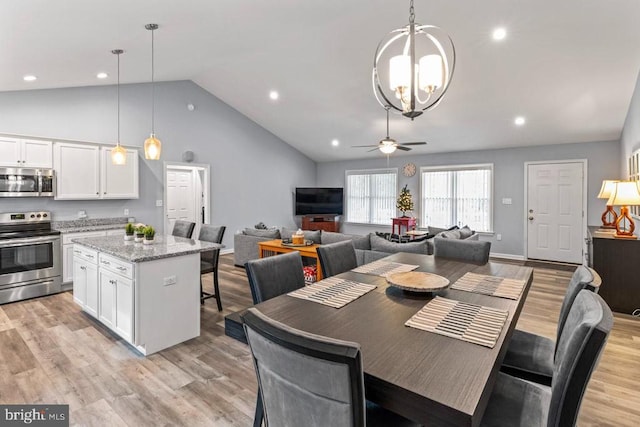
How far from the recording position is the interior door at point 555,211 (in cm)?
651

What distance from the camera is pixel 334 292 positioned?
1.82m

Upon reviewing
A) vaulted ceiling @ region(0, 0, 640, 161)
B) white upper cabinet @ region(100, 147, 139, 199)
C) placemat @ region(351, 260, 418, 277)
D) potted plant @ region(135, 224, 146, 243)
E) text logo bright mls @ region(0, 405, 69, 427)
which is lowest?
text logo bright mls @ region(0, 405, 69, 427)

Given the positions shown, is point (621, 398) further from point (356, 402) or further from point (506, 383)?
point (356, 402)

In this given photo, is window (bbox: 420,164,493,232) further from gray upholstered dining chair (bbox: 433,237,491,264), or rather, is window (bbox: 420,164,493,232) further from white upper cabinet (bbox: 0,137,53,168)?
white upper cabinet (bbox: 0,137,53,168)

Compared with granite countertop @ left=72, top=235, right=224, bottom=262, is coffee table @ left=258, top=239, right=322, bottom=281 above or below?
below

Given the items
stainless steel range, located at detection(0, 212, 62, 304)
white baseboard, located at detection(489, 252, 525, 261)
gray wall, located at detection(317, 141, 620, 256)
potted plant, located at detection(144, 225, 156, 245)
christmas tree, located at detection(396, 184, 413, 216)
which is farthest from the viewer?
christmas tree, located at detection(396, 184, 413, 216)

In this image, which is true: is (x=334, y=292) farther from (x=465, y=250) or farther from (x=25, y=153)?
(x=25, y=153)

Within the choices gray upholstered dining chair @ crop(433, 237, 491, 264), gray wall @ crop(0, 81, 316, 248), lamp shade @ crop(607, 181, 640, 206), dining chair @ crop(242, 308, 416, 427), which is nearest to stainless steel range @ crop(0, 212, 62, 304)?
gray wall @ crop(0, 81, 316, 248)

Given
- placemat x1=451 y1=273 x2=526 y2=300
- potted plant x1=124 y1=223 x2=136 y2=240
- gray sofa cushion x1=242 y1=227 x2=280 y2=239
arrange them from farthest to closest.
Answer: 1. gray sofa cushion x1=242 y1=227 x2=280 y2=239
2. potted plant x1=124 y1=223 x2=136 y2=240
3. placemat x1=451 y1=273 x2=526 y2=300

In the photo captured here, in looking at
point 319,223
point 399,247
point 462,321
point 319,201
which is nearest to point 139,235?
point 399,247

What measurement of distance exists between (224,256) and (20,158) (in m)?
3.77

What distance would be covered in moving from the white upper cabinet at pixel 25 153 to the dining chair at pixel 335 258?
14.7 ft

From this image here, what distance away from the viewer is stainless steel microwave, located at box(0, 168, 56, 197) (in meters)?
4.32

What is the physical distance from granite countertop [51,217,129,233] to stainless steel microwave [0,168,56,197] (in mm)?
532
